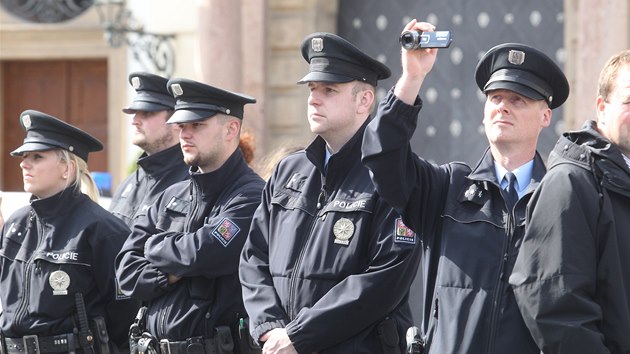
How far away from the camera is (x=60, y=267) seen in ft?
20.1

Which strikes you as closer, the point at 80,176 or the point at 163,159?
the point at 80,176

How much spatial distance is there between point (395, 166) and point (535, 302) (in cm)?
76

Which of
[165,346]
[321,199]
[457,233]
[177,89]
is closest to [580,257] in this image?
[457,233]

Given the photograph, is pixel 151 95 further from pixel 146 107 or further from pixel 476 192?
pixel 476 192

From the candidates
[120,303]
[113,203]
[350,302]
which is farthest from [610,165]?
[113,203]

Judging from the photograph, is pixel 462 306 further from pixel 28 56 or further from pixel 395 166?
pixel 28 56

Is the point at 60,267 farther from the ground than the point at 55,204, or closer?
closer

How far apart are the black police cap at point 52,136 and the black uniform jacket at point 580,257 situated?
3.16 meters


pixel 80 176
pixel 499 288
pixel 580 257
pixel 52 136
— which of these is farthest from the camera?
pixel 80 176

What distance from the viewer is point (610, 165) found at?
12.7ft

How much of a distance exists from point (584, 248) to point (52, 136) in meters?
3.43

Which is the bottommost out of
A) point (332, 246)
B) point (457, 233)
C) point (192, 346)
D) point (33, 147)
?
point (192, 346)

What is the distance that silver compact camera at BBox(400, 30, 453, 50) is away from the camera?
13.5ft

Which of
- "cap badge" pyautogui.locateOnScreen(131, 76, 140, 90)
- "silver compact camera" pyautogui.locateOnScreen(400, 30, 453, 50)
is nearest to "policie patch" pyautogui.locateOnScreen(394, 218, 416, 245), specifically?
"silver compact camera" pyautogui.locateOnScreen(400, 30, 453, 50)
